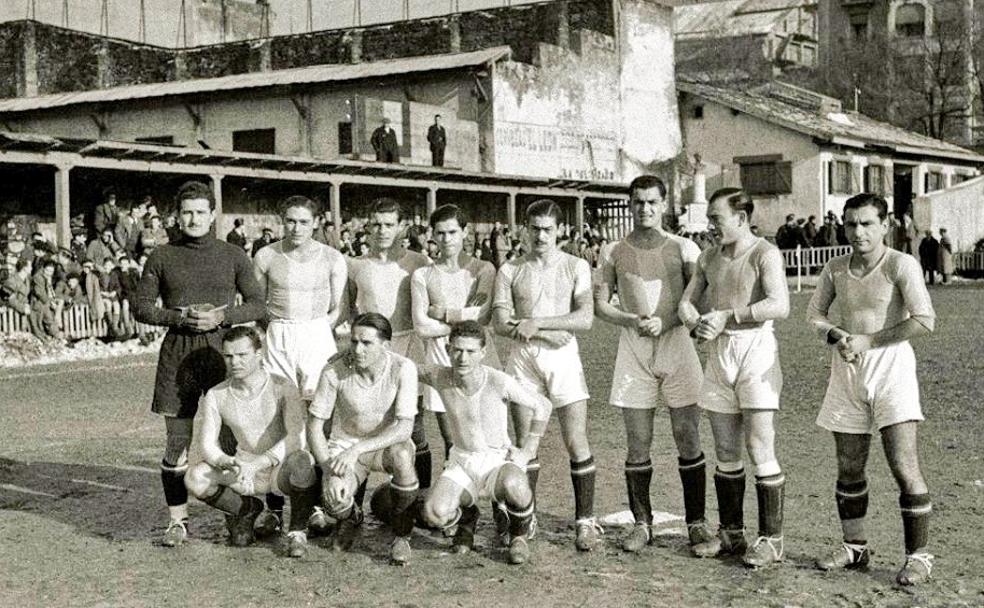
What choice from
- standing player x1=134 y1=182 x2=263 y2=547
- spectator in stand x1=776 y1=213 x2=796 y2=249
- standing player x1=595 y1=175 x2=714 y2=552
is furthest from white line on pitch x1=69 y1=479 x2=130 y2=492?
spectator in stand x1=776 y1=213 x2=796 y2=249

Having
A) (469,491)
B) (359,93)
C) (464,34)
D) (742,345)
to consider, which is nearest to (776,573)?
(742,345)

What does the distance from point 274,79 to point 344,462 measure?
96.0 ft

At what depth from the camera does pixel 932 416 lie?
34.2 ft

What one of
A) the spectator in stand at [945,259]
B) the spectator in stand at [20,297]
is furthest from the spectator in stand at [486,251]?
the spectator in stand at [945,259]

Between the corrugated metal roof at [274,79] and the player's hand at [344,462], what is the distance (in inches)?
1036

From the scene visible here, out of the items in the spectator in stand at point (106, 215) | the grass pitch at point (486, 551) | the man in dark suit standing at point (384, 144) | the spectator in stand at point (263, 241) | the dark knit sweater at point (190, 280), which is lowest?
the grass pitch at point (486, 551)

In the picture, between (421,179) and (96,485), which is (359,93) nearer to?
(421,179)

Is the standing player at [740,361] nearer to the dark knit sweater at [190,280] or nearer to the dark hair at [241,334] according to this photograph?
the dark hair at [241,334]

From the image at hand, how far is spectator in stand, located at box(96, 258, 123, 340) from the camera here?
18.3m

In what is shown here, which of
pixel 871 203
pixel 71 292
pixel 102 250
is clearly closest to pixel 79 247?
pixel 102 250

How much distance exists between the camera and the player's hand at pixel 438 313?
6.63 m

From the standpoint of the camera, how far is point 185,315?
634cm

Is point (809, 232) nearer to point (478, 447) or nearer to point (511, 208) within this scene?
point (511, 208)

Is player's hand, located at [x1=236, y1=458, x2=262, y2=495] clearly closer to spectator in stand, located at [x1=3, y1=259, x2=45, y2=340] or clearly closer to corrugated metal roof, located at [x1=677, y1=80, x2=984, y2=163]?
spectator in stand, located at [x1=3, y1=259, x2=45, y2=340]
